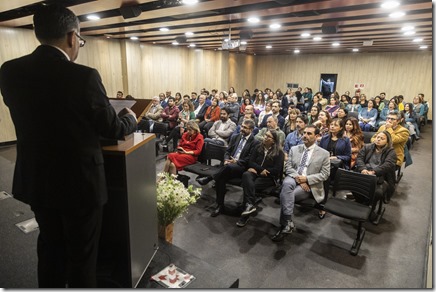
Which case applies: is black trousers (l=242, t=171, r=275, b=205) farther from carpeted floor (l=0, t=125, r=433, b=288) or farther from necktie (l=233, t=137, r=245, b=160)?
necktie (l=233, t=137, r=245, b=160)

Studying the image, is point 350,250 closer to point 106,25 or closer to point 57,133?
point 57,133

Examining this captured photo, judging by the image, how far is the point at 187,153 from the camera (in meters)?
3.94

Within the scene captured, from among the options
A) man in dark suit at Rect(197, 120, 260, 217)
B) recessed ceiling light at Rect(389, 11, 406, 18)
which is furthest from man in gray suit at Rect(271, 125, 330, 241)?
recessed ceiling light at Rect(389, 11, 406, 18)

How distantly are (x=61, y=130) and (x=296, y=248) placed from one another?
2.37m

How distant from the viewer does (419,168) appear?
17.3ft

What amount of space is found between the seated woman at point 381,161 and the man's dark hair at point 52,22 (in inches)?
129

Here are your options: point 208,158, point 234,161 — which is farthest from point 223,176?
point 208,158

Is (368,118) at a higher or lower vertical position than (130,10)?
lower

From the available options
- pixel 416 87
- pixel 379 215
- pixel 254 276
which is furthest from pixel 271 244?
pixel 416 87

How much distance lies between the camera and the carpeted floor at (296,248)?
2232 mm

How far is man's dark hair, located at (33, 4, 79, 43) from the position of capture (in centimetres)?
110

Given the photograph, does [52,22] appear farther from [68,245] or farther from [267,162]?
[267,162]

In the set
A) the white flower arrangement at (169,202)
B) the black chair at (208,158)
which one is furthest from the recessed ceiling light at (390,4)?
the white flower arrangement at (169,202)

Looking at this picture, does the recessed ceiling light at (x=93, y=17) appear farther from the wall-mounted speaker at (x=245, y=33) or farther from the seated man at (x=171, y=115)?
the wall-mounted speaker at (x=245, y=33)
